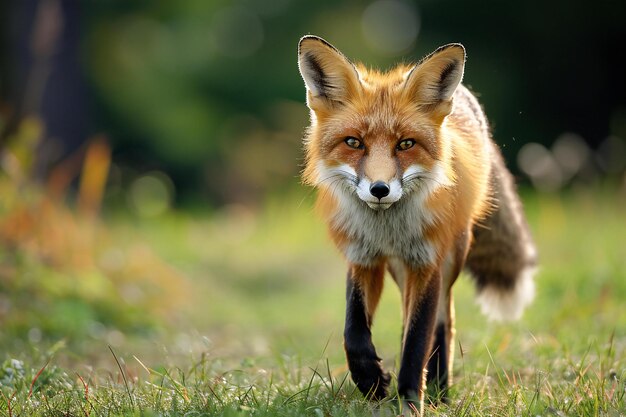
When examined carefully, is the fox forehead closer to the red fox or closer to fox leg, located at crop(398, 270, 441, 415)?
the red fox

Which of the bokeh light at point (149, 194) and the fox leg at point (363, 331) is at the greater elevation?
the fox leg at point (363, 331)

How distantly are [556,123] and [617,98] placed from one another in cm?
123

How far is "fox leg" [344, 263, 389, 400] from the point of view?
3918 mm

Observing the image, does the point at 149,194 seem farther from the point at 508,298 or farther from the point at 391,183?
the point at 391,183

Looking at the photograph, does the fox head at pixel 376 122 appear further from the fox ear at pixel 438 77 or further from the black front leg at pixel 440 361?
the black front leg at pixel 440 361

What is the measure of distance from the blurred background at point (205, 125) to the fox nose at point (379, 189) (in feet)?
11.4

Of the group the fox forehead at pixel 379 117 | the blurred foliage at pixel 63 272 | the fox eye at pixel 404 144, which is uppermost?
the fox forehead at pixel 379 117

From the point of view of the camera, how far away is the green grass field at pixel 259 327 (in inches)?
147

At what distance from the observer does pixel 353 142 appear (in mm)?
3795

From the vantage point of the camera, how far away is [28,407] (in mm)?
3709

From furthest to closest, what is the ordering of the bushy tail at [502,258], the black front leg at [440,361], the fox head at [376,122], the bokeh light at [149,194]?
the bokeh light at [149,194] → the bushy tail at [502,258] → the black front leg at [440,361] → the fox head at [376,122]

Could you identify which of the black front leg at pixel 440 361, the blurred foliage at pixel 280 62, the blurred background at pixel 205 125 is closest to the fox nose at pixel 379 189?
the black front leg at pixel 440 361

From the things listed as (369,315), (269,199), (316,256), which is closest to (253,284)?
(316,256)

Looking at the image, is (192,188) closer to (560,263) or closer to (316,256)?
(316,256)
